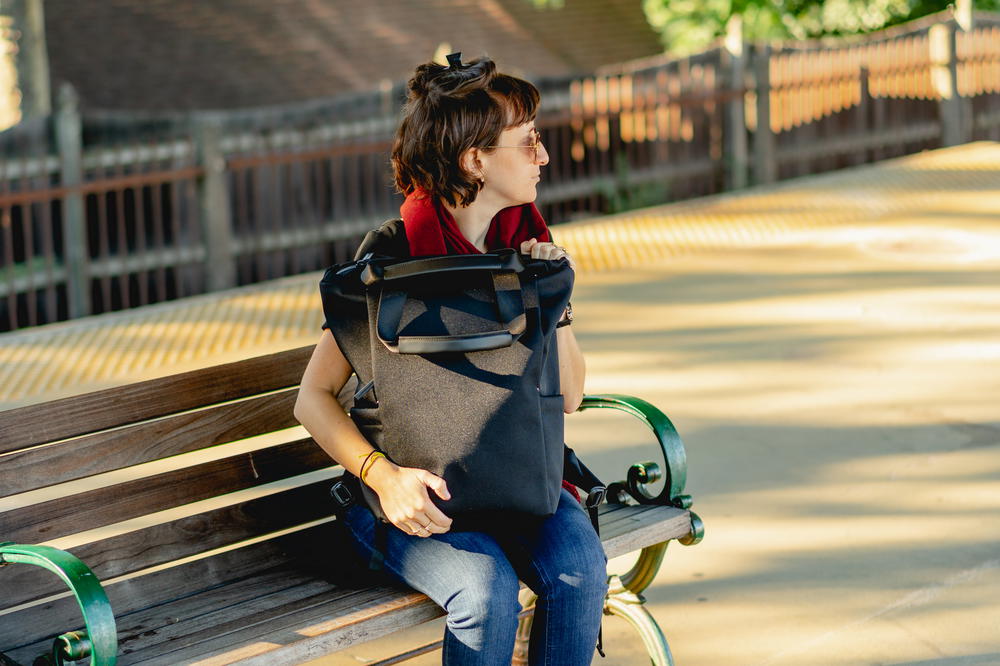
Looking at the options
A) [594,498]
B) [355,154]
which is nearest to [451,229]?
[594,498]

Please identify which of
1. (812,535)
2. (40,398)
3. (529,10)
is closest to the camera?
(812,535)

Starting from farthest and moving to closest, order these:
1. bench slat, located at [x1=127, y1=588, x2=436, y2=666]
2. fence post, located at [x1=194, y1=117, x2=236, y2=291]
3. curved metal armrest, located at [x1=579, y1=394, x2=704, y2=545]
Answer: fence post, located at [x1=194, y1=117, x2=236, y2=291] < curved metal armrest, located at [x1=579, y1=394, x2=704, y2=545] < bench slat, located at [x1=127, y1=588, x2=436, y2=666]

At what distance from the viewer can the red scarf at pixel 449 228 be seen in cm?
268

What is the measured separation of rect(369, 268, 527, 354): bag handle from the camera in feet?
8.01

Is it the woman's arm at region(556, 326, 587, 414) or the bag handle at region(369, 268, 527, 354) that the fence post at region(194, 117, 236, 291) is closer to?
the woman's arm at region(556, 326, 587, 414)

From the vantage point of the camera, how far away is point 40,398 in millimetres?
5336

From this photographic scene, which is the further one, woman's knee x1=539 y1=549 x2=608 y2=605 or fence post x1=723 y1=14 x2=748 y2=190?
fence post x1=723 y1=14 x2=748 y2=190

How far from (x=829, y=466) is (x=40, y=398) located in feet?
10.1

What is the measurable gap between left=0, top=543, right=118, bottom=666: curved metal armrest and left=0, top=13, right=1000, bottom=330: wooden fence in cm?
572

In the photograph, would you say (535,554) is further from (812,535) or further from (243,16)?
(243,16)

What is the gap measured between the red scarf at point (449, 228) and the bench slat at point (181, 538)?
0.64m

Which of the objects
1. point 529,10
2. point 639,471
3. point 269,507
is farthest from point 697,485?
point 529,10

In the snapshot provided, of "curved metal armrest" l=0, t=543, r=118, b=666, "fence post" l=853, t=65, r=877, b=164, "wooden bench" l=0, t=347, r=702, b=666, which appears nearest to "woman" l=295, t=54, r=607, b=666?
"wooden bench" l=0, t=347, r=702, b=666

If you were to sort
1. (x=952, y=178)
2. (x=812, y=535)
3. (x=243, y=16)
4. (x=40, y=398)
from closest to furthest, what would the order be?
(x=812, y=535)
(x=40, y=398)
(x=952, y=178)
(x=243, y=16)
